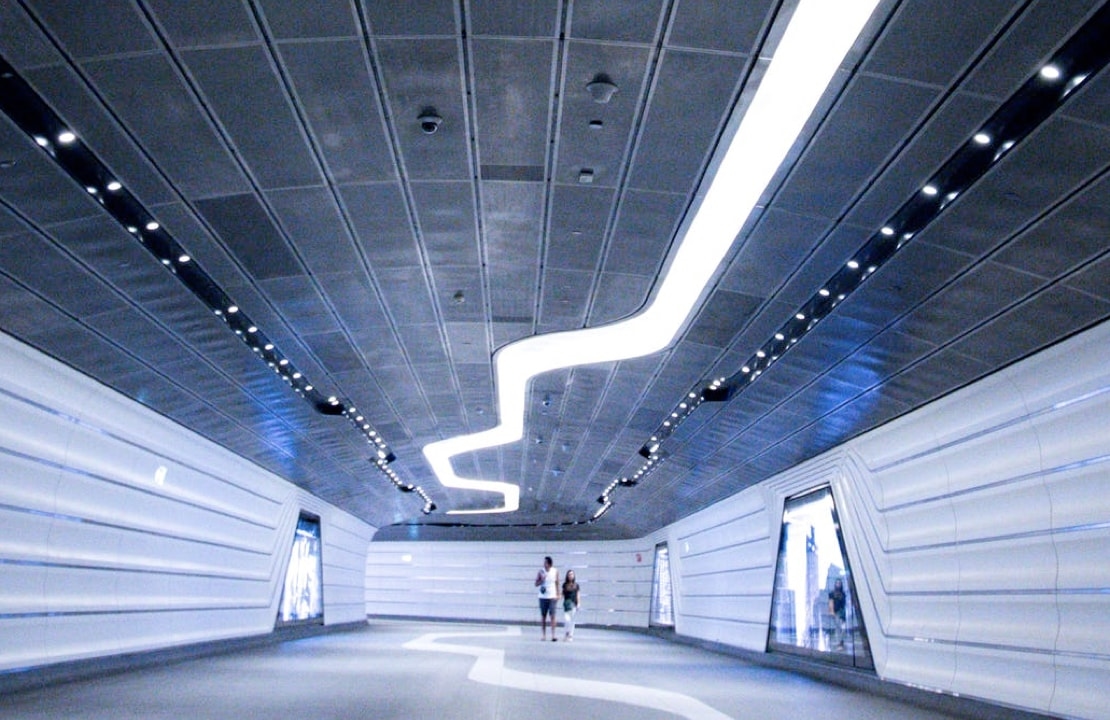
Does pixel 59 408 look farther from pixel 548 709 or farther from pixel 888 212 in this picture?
pixel 888 212

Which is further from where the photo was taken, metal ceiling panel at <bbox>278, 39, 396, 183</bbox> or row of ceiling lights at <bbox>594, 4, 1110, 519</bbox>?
metal ceiling panel at <bbox>278, 39, 396, 183</bbox>

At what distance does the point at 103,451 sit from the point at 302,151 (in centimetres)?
862

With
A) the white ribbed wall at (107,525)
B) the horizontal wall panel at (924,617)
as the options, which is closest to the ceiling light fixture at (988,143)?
the horizontal wall panel at (924,617)

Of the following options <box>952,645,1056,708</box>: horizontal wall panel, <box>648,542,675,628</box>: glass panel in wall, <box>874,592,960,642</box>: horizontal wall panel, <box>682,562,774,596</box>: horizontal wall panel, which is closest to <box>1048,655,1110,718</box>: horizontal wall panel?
<box>952,645,1056,708</box>: horizontal wall panel

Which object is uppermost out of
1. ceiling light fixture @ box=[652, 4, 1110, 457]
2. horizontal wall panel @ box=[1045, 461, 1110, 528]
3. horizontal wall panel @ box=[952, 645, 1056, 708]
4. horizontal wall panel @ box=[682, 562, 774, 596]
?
ceiling light fixture @ box=[652, 4, 1110, 457]

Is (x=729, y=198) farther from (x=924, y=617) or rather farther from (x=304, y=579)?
(x=304, y=579)

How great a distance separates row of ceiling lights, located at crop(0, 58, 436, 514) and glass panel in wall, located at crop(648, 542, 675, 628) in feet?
77.4

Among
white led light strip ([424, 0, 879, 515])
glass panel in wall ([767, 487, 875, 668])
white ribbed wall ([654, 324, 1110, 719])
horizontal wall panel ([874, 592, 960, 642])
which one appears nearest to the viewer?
white led light strip ([424, 0, 879, 515])

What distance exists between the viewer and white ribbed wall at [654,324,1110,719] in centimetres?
983

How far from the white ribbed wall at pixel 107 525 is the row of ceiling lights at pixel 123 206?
8.28ft

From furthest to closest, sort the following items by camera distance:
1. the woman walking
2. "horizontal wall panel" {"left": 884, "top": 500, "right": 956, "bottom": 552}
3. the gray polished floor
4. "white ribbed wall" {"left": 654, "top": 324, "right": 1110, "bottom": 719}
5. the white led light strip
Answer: the woman walking < "horizontal wall panel" {"left": 884, "top": 500, "right": 956, "bottom": 552} < the gray polished floor < "white ribbed wall" {"left": 654, "top": 324, "right": 1110, "bottom": 719} < the white led light strip

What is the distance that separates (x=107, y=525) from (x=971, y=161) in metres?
13.3

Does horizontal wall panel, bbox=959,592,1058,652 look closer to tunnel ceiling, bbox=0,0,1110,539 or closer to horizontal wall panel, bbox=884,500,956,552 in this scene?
horizontal wall panel, bbox=884,500,956,552

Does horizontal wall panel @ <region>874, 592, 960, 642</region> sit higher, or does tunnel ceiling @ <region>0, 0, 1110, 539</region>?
tunnel ceiling @ <region>0, 0, 1110, 539</region>
